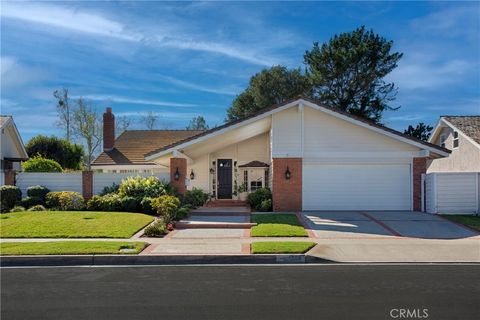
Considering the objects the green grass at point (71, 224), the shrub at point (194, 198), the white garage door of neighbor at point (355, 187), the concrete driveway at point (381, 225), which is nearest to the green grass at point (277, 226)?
the concrete driveway at point (381, 225)

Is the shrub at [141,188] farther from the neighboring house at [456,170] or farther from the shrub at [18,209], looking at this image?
the neighboring house at [456,170]

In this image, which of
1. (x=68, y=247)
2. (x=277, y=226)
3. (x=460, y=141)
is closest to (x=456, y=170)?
(x=460, y=141)

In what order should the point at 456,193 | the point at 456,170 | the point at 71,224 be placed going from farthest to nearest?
the point at 456,170 < the point at 456,193 < the point at 71,224

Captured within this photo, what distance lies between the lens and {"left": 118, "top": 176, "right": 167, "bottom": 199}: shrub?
1864 cm

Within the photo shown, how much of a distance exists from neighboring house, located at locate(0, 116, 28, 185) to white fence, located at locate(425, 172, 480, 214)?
22.4 meters

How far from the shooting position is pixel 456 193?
18.5 metres

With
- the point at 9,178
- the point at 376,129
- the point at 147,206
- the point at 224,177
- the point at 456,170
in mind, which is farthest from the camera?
the point at 456,170

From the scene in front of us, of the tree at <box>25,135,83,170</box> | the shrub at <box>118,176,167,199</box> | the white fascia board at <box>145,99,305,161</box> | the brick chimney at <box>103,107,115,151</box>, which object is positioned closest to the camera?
the shrub at <box>118,176,167,199</box>

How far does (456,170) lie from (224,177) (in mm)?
13355

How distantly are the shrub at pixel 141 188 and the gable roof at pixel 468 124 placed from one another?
16.2m

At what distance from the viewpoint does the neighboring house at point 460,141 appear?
24.1 m

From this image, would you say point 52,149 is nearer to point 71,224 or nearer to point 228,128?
point 228,128

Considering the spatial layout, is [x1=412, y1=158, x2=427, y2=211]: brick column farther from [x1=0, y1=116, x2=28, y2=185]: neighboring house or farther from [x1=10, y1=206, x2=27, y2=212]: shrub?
[x1=0, y1=116, x2=28, y2=185]: neighboring house

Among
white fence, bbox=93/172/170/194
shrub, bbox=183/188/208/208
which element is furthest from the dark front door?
white fence, bbox=93/172/170/194
